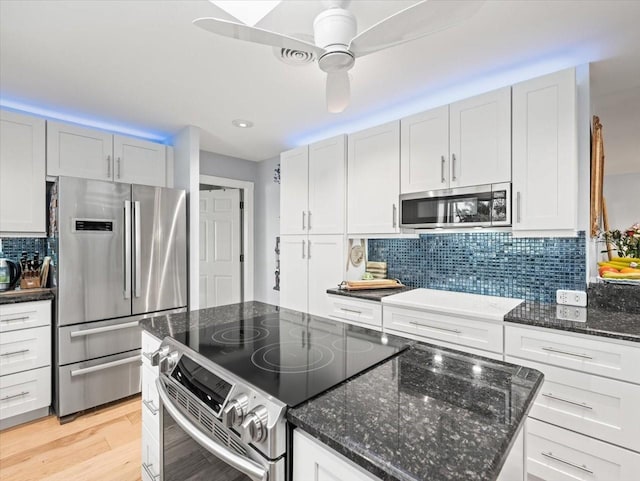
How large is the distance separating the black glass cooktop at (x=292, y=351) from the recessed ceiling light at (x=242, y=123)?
2007 millimetres

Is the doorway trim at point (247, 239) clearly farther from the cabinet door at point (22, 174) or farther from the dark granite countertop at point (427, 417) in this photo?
the dark granite countertop at point (427, 417)

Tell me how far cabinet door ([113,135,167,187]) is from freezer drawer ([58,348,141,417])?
5.18 feet

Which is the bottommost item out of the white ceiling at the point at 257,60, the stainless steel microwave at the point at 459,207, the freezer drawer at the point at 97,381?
the freezer drawer at the point at 97,381

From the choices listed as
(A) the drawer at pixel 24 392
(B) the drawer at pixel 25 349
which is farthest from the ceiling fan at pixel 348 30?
(A) the drawer at pixel 24 392

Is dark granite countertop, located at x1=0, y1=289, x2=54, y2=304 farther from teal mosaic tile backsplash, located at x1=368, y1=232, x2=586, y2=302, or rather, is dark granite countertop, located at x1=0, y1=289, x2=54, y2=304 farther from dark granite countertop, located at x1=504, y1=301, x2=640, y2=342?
dark granite countertop, located at x1=504, y1=301, x2=640, y2=342

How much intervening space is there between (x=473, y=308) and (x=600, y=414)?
2.34ft

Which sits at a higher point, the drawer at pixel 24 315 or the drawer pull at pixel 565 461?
the drawer at pixel 24 315

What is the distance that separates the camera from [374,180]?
267 cm

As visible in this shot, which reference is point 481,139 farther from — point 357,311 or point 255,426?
point 255,426

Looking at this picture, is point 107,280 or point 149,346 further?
point 107,280

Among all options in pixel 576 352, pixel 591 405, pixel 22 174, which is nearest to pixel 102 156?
pixel 22 174

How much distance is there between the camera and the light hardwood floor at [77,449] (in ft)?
6.09

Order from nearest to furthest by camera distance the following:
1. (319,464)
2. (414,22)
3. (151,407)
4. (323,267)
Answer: (319,464) → (414,22) → (151,407) → (323,267)

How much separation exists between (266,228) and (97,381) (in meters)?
2.40
